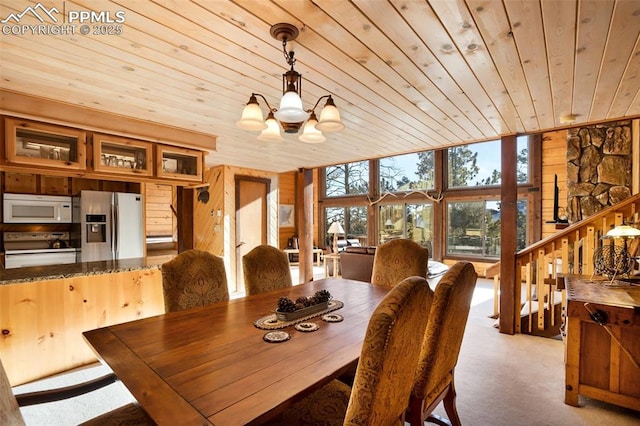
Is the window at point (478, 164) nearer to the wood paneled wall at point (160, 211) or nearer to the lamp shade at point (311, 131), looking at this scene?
the lamp shade at point (311, 131)

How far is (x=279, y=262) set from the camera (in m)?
2.77

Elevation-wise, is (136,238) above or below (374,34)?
below

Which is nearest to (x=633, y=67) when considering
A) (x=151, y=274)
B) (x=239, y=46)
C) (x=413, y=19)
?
(x=413, y=19)

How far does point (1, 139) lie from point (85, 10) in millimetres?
1643

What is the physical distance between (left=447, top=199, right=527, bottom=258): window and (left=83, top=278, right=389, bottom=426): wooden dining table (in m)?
6.44

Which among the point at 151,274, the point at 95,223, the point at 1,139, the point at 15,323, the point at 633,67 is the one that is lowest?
the point at 15,323

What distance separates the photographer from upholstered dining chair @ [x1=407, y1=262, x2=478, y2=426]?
1.38 metres

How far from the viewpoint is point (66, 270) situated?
2.67 metres

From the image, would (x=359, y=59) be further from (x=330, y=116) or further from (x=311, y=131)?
(x=311, y=131)

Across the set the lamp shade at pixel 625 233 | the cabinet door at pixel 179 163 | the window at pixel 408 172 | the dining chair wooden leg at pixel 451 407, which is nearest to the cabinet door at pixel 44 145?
the cabinet door at pixel 179 163

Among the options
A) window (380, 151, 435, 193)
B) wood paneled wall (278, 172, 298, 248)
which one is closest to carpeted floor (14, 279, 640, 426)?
window (380, 151, 435, 193)

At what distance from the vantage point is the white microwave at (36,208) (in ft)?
12.3

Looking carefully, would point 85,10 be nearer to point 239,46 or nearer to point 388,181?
point 239,46

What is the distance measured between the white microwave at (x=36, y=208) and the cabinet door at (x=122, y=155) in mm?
1834
